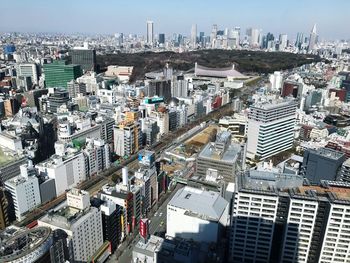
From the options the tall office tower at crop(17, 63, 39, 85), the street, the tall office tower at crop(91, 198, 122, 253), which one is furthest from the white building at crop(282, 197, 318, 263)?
the tall office tower at crop(17, 63, 39, 85)

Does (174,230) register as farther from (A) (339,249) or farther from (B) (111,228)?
(A) (339,249)

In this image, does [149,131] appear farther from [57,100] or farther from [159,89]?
[159,89]

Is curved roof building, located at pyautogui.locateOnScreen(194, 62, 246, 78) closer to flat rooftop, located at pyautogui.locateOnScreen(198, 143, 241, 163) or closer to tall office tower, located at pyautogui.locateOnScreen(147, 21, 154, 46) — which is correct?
flat rooftop, located at pyautogui.locateOnScreen(198, 143, 241, 163)

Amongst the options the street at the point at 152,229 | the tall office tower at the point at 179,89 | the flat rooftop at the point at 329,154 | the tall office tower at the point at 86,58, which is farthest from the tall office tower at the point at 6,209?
the tall office tower at the point at 86,58

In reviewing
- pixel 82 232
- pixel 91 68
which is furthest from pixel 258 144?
pixel 91 68

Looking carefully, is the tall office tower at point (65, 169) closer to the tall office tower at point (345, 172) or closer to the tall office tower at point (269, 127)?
the tall office tower at point (269, 127)

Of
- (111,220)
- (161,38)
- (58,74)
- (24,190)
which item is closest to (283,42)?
(161,38)

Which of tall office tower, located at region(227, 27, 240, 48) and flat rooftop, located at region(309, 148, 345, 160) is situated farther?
tall office tower, located at region(227, 27, 240, 48)
